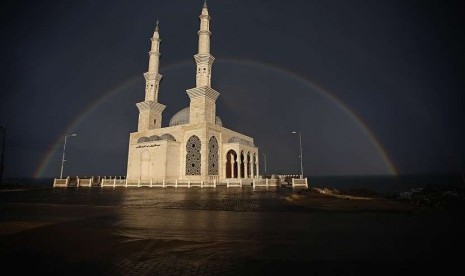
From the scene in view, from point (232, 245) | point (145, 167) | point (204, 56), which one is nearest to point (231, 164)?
point (145, 167)

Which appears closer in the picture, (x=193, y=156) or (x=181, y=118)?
(x=193, y=156)

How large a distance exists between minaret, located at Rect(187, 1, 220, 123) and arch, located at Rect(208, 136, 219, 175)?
3460mm

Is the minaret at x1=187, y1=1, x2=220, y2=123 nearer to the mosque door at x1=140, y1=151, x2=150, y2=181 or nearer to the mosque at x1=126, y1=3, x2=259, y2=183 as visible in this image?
the mosque at x1=126, y1=3, x2=259, y2=183

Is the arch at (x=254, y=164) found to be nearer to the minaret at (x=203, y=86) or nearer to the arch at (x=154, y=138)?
the minaret at (x=203, y=86)

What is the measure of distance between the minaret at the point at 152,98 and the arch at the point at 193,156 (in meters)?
11.2

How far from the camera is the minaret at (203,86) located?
36.4 meters

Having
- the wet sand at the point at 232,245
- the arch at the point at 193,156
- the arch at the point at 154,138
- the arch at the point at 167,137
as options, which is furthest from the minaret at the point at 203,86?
the wet sand at the point at 232,245

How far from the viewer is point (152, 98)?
4341 cm

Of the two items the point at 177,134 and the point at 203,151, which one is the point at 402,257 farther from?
the point at 177,134

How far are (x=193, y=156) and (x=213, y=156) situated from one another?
2.89m

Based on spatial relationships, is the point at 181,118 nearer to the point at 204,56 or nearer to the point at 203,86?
the point at 203,86

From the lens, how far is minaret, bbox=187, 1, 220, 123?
1435 inches

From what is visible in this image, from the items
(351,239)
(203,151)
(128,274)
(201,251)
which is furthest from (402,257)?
(203,151)

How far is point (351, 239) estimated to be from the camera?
5.81 metres
